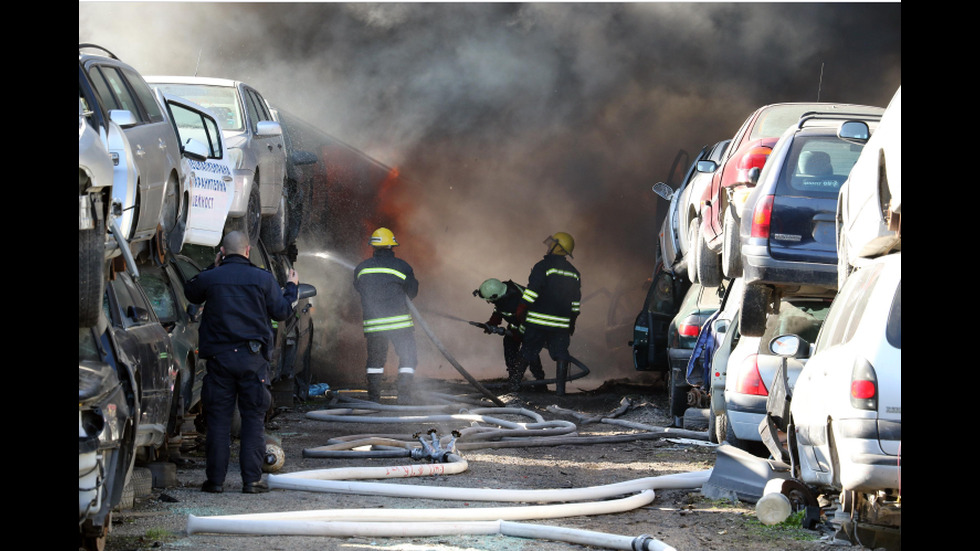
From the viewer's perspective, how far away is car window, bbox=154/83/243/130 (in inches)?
486

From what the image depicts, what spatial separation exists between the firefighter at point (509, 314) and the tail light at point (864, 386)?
36.5 ft

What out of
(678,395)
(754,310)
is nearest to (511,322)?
(678,395)

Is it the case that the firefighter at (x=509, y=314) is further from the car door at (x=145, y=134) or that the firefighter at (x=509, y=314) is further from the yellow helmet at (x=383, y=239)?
the car door at (x=145, y=134)

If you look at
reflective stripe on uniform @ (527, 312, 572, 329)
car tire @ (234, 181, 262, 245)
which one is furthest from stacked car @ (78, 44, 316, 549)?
reflective stripe on uniform @ (527, 312, 572, 329)

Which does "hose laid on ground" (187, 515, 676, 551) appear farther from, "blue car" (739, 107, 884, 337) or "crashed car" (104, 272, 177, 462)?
"blue car" (739, 107, 884, 337)

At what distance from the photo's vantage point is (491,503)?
7.04 meters

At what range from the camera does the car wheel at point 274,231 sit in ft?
43.1

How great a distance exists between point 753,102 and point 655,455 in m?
13.3

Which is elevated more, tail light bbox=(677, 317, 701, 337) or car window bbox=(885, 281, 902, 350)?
car window bbox=(885, 281, 902, 350)

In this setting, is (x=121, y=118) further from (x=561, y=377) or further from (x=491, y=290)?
(x=491, y=290)

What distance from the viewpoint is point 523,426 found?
10742 mm

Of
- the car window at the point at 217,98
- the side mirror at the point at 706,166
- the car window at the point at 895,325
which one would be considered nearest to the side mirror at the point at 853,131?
the car window at the point at 895,325
